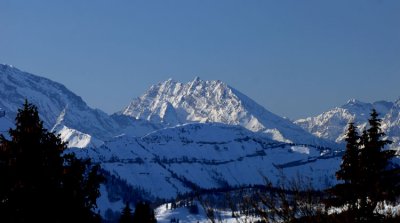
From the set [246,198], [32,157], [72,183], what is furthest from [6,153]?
[246,198]

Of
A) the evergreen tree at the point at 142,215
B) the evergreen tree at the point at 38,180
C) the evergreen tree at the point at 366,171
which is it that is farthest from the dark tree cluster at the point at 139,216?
the evergreen tree at the point at 38,180

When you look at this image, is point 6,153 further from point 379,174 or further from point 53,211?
point 379,174

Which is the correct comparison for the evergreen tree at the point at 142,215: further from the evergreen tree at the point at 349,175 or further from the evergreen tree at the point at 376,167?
the evergreen tree at the point at 376,167

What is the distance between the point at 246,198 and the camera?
1845 centimetres

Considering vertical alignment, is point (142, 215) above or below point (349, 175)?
below

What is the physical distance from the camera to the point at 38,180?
88.6ft

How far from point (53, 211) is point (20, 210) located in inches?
53.8

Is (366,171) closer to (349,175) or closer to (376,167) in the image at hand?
(376,167)

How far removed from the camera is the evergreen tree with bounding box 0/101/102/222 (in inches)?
1043

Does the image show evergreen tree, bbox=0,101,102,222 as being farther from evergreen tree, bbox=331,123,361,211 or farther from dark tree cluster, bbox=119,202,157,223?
dark tree cluster, bbox=119,202,157,223

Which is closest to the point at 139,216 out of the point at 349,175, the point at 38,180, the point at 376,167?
the point at 349,175

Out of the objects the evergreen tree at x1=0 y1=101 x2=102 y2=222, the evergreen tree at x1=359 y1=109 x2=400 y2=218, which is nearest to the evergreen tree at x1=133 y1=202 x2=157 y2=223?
the evergreen tree at x1=359 y1=109 x2=400 y2=218

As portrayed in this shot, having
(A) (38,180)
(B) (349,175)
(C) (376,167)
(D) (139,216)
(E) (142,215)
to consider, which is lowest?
(A) (38,180)

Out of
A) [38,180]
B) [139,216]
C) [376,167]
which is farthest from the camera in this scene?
[139,216]
